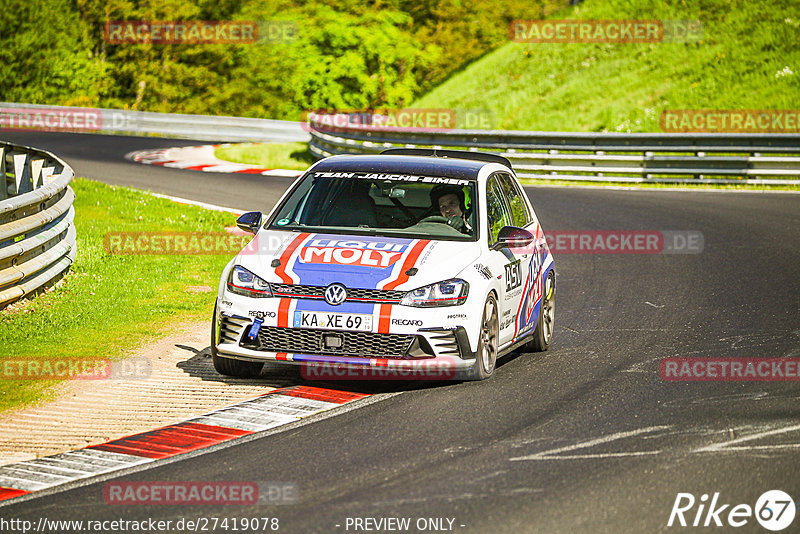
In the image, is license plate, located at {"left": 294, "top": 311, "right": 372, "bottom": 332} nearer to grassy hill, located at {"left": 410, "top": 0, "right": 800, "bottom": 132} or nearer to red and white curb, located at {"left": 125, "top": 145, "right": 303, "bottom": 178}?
red and white curb, located at {"left": 125, "top": 145, "right": 303, "bottom": 178}

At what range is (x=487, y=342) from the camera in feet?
27.9

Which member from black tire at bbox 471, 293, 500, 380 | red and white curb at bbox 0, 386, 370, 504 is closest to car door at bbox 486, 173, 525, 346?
black tire at bbox 471, 293, 500, 380

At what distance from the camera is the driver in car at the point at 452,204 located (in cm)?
912

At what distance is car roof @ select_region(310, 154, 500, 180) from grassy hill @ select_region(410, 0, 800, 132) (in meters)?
22.3

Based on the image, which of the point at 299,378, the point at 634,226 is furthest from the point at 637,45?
the point at 299,378

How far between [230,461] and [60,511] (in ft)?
3.62

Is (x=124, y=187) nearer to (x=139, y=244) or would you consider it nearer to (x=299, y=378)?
(x=139, y=244)

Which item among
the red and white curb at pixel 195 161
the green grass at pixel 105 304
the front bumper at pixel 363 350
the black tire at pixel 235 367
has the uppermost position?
the front bumper at pixel 363 350

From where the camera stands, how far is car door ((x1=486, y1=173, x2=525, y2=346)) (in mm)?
8852

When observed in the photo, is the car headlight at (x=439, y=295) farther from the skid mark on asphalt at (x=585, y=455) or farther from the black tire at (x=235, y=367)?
the skid mark on asphalt at (x=585, y=455)

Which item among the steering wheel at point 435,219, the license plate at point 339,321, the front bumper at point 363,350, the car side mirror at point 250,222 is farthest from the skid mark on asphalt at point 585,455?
the car side mirror at point 250,222

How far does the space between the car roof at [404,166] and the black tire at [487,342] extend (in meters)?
1.32

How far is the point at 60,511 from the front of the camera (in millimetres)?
5664

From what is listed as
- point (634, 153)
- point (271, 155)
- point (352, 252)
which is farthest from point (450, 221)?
point (271, 155)
